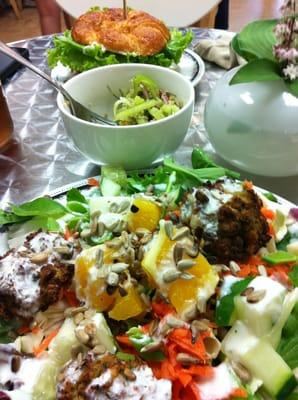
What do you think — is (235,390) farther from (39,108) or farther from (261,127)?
(39,108)

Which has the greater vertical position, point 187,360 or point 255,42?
point 255,42

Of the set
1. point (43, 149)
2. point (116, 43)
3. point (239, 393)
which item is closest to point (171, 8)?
point (116, 43)

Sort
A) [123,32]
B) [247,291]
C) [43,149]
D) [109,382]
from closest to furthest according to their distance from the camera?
[109,382] < [247,291] < [43,149] < [123,32]

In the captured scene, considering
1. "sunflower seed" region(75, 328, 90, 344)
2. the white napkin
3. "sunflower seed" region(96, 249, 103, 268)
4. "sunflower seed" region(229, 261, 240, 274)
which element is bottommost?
the white napkin

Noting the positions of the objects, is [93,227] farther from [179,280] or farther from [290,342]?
[290,342]

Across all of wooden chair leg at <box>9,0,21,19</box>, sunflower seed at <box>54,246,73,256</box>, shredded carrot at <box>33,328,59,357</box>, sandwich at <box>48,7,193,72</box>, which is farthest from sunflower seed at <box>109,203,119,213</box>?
wooden chair leg at <box>9,0,21,19</box>

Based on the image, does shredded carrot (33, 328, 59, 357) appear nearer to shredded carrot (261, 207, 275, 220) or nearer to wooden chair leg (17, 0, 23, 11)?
shredded carrot (261, 207, 275, 220)

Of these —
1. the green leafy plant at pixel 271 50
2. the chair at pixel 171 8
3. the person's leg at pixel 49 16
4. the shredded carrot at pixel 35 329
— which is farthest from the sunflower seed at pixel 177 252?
the person's leg at pixel 49 16
